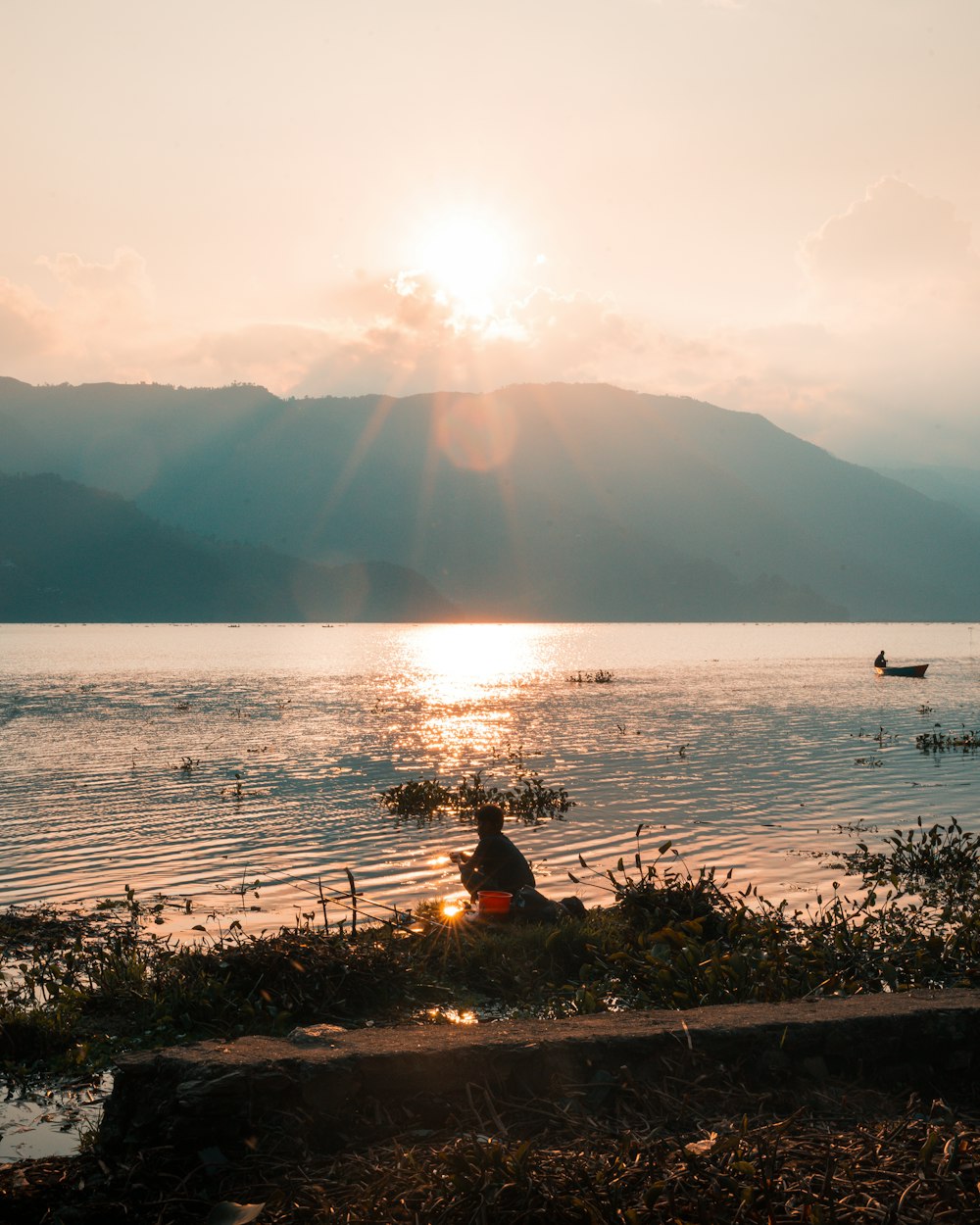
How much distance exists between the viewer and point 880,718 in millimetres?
48906

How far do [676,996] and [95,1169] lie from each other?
5.17m

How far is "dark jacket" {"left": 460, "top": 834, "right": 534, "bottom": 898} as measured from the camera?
42.6 ft

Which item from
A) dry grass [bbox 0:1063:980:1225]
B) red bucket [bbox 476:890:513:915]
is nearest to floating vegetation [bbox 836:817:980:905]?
red bucket [bbox 476:890:513:915]

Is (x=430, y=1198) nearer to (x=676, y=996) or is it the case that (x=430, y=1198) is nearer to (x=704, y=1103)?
(x=704, y=1103)

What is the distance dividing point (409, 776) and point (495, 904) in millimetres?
18581

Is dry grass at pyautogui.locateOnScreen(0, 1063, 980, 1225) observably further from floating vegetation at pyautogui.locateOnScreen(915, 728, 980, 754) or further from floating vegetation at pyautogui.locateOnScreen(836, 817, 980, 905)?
floating vegetation at pyautogui.locateOnScreen(915, 728, 980, 754)

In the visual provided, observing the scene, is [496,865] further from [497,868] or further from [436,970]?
[436,970]

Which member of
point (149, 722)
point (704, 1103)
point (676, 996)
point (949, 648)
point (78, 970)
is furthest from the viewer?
point (949, 648)

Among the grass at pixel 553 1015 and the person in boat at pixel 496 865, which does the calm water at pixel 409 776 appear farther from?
the person in boat at pixel 496 865

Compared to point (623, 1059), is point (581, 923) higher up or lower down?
lower down

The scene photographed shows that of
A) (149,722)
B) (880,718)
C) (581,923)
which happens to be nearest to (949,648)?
(880,718)

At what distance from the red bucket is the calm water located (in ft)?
11.3

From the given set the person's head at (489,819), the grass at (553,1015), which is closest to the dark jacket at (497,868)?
the person's head at (489,819)

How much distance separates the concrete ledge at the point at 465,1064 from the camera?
216 inches
